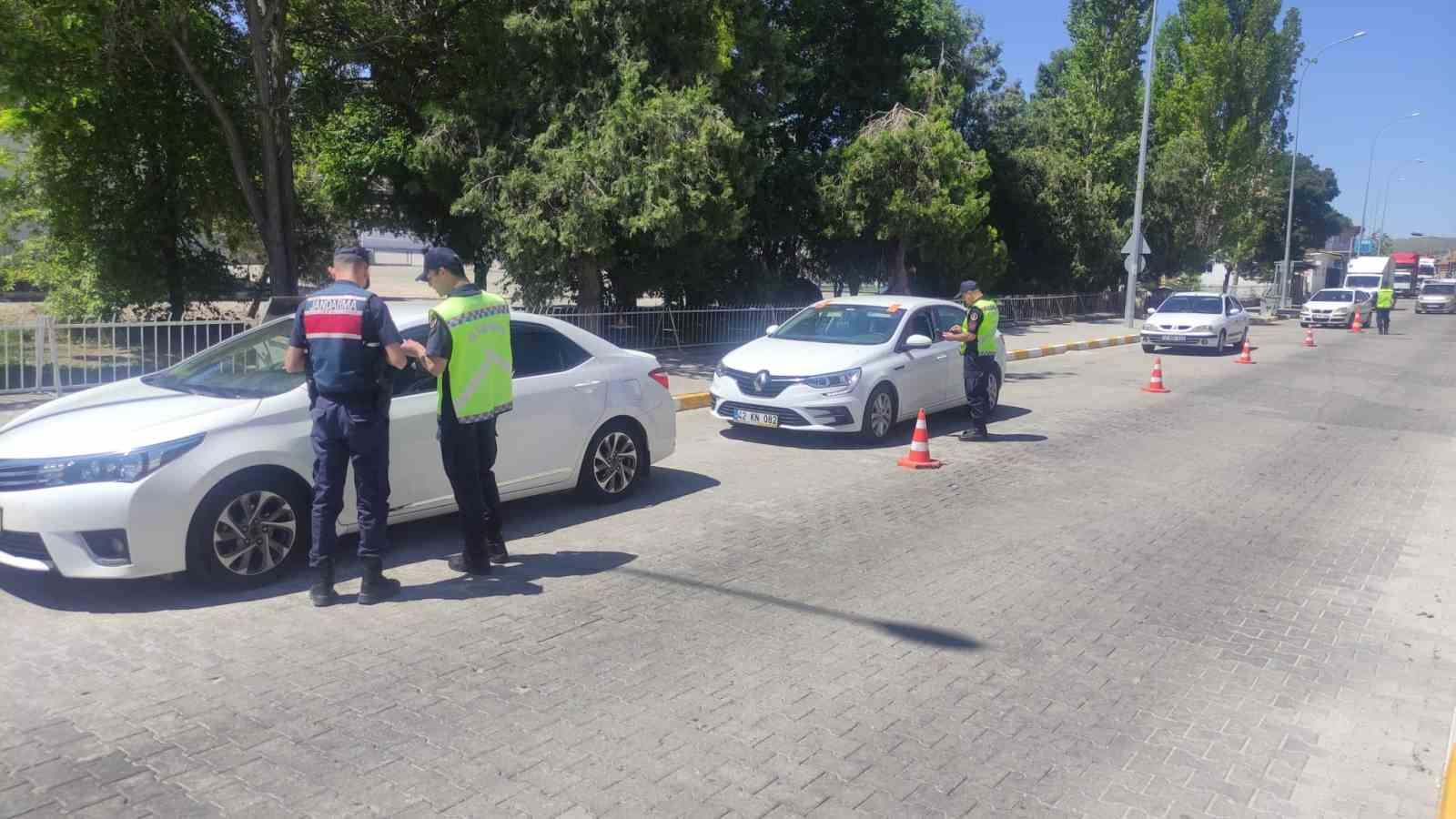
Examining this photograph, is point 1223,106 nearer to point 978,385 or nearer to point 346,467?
point 978,385

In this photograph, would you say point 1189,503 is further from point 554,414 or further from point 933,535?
point 554,414

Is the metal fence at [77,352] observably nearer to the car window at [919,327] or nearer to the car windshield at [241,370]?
the car windshield at [241,370]

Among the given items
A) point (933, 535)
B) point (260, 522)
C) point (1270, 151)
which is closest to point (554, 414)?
point (260, 522)

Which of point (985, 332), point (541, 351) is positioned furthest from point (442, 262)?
point (985, 332)

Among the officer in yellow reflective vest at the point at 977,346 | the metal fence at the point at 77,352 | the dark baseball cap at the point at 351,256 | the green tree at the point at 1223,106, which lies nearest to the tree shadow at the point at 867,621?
the dark baseball cap at the point at 351,256

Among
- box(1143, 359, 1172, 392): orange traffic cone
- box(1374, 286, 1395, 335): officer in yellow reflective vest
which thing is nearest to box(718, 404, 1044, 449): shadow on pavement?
box(1143, 359, 1172, 392): orange traffic cone

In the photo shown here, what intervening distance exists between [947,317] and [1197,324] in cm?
1419

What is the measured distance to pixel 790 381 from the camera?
11062mm

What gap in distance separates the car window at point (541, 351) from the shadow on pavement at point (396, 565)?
1083mm

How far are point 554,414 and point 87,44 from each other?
10423 millimetres

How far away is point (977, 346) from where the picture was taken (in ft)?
37.3

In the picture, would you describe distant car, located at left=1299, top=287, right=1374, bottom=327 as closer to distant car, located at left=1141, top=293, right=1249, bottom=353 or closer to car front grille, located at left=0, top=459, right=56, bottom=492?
distant car, located at left=1141, top=293, right=1249, bottom=353

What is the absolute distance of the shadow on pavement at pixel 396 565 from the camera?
5.86 m

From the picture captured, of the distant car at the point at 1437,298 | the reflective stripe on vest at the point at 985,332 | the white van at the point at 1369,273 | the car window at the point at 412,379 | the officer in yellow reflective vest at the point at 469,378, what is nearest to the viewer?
the officer in yellow reflective vest at the point at 469,378
